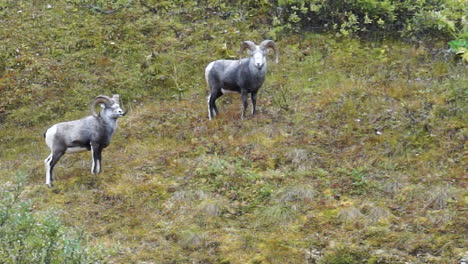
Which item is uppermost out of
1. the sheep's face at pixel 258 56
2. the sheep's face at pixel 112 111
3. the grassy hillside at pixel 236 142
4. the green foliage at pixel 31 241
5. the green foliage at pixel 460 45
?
the green foliage at pixel 31 241

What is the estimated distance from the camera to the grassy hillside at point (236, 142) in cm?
1047

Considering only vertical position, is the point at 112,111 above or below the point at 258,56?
below

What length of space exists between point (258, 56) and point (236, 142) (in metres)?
2.08

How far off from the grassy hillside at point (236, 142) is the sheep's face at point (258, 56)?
1.32 m

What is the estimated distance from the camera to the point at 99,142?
509 inches

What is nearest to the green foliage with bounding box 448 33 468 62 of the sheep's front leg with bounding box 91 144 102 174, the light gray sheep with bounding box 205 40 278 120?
the light gray sheep with bounding box 205 40 278 120

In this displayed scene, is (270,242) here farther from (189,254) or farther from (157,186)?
(157,186)

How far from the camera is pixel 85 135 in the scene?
1282cm

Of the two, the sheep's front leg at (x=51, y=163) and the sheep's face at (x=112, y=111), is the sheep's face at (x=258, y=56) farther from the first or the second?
the sheep's front leg at (x=51, y=163)

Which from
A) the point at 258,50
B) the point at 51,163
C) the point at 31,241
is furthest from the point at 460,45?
the point at 31,241

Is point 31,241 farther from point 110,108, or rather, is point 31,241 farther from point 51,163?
point 110,108

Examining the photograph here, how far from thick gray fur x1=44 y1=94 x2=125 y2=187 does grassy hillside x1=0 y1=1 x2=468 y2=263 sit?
0.47 meters

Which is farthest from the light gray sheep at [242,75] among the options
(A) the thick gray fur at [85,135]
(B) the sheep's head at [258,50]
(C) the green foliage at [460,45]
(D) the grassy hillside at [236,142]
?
(C) the green foliage at [460,45]

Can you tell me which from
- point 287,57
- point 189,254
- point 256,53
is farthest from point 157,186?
point 287,57
